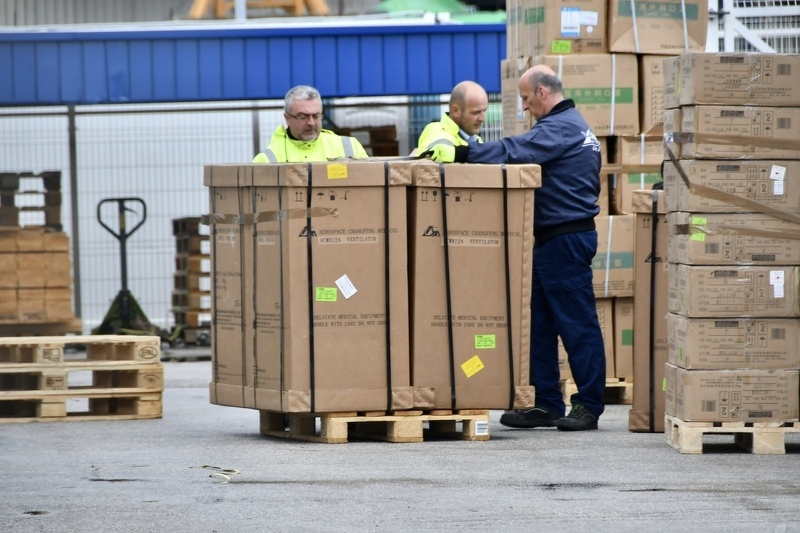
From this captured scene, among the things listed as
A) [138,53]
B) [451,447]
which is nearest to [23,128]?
[138,53]

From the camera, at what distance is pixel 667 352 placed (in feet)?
26.7

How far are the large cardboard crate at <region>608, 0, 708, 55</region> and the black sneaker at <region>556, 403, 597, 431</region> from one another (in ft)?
9.32

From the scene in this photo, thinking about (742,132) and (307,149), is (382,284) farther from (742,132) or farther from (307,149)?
(742,132)

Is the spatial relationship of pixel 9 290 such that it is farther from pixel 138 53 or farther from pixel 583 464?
pixel 583 464

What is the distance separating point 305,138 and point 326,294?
150 cm

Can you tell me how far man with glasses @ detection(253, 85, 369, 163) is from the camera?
8.62m

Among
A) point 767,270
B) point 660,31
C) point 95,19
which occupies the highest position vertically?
point 95,19

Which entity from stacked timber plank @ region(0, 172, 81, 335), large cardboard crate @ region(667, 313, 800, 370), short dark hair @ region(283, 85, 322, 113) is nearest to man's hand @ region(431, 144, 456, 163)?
short dark hair @ region(283, 85, 322, 113)

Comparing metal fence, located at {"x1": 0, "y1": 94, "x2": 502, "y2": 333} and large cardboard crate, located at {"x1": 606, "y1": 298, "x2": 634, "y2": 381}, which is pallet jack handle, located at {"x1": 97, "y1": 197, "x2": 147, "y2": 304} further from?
large cardboard crate, located at {"x1": 606, "y1": 298, "x2": 634, "y2": 381}

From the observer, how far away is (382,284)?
762cm

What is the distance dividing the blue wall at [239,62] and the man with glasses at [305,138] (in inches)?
237

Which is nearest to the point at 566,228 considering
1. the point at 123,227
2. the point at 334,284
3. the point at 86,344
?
the point at 334,284

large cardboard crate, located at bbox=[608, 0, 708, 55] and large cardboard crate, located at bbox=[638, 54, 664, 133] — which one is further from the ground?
large cardboard crate, located at bbox=[608, 0, 708, 55]

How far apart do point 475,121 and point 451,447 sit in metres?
2.15
